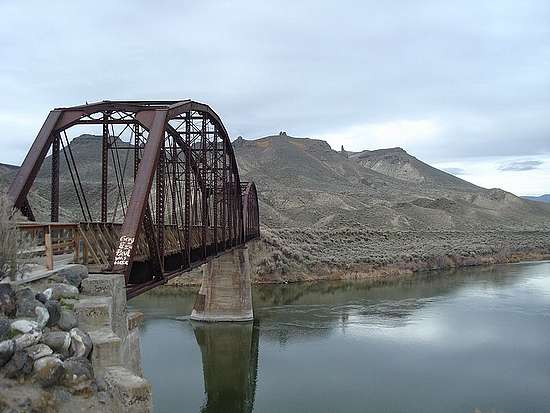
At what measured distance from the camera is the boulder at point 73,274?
7.83 meters

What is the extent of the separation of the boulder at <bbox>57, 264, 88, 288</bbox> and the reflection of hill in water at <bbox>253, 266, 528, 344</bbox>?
2181 centimetres

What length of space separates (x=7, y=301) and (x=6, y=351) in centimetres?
82

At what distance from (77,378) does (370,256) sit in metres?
53.4

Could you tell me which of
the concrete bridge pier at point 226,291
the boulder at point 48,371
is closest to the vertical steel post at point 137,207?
the boulder at point 48,371

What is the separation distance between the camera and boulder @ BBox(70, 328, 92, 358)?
21.0ft

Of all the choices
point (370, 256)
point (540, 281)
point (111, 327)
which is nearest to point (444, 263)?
point (370, 256)

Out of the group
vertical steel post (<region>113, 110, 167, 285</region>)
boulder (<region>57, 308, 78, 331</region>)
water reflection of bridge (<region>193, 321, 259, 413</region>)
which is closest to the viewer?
boulder (<region>57, 308, 78, 331</region>)

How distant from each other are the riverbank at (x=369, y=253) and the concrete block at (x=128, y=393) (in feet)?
133

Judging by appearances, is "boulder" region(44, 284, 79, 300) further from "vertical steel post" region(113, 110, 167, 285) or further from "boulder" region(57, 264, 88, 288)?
"vertical steel post" region(113, 110, 167, 285)

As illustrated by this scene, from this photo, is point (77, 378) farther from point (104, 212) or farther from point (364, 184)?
point (364, 184)

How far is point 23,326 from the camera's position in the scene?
232 inches

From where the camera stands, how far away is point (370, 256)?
57844 millimetres

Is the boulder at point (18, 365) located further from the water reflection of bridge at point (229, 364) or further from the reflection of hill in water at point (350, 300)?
the reflection of hill in water at point (350, 300)

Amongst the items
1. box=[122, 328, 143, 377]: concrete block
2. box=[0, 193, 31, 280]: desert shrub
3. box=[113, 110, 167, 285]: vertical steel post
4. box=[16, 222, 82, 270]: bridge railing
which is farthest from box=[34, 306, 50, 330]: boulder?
box=[113, 110, 167, 285]: vertical steel post
